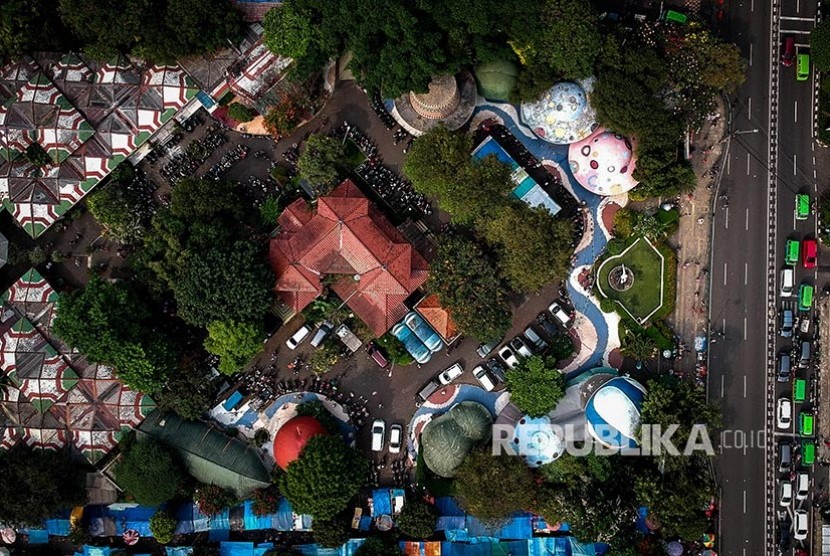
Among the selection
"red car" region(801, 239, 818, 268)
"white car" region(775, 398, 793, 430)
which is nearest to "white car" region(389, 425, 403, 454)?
"white car" region(775, 398, 793, 430)

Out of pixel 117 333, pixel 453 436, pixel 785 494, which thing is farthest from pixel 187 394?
pixel 785 494

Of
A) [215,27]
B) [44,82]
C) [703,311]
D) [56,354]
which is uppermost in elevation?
[215,27]

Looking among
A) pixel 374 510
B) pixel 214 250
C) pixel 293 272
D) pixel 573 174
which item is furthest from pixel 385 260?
pixel 374 510

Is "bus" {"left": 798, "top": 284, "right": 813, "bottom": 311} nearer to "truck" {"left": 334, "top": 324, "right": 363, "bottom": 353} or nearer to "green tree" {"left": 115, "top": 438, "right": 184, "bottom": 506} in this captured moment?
"truck" {"left": 334, "top": 324, "right": 363, "bottom": 353}

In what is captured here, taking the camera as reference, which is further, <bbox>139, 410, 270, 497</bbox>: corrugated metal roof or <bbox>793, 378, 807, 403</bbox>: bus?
<bbox>793, 378, 807, 403</bbox>: bus

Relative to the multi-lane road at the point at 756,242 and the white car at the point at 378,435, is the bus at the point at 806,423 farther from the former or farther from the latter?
the white car at the point at 378,435

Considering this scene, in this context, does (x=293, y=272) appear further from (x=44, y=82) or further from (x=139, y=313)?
(x=44, y=82)

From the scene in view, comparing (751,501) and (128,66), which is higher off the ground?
(128,66)
